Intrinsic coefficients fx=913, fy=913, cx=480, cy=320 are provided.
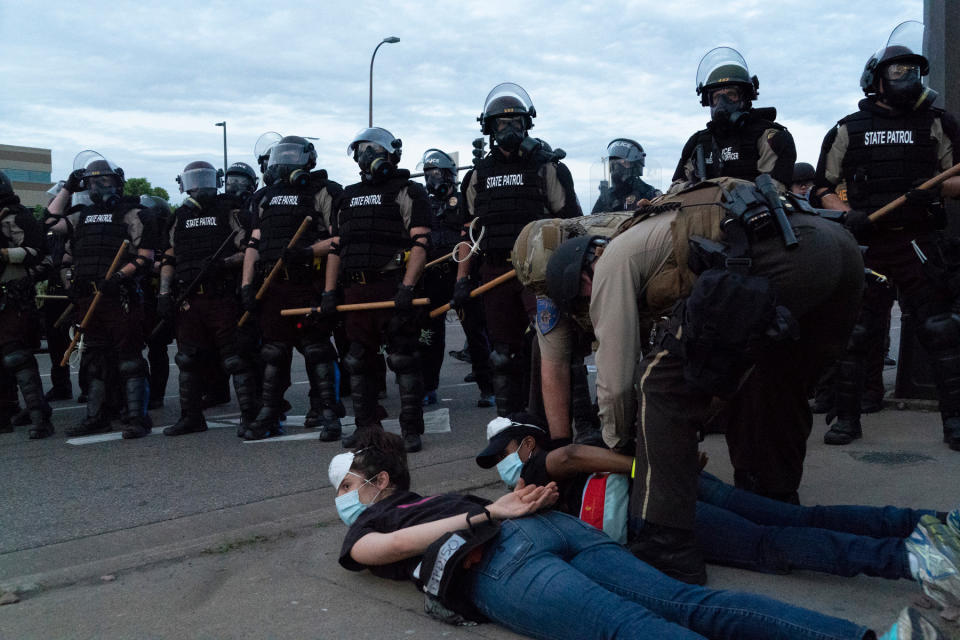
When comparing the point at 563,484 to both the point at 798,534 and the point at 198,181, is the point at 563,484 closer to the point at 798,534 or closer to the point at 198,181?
the point at 798,534

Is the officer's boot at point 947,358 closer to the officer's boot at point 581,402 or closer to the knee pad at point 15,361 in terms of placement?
the officer's boot at point 581,402

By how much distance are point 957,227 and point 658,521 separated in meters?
4.47

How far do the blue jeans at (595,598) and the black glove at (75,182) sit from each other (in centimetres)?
714

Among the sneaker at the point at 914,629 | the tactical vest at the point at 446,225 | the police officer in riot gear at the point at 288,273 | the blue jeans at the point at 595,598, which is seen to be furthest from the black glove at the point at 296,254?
the sneaker at the point at 914,629

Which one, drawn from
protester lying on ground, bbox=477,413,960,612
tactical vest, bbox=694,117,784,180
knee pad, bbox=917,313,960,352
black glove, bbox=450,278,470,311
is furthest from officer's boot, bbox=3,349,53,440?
knee pad, bbox=917,313,960,352

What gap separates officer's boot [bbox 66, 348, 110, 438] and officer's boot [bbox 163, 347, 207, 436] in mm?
630

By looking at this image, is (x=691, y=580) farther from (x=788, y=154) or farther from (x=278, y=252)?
(x=278, y=252)

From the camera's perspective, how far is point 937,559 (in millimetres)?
2693

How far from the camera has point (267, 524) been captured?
442 cm

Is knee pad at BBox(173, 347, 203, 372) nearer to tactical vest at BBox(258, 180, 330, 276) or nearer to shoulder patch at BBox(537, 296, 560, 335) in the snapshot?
tactical vest at BBox(258, 180, 330, 276)

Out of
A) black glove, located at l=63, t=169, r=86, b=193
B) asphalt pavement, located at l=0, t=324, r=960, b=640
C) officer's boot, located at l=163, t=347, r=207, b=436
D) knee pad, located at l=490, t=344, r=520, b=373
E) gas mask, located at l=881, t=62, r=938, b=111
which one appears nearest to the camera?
asphalt pavement, located at l=0, t=324, r=960, b=640

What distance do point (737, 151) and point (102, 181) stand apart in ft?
18.4

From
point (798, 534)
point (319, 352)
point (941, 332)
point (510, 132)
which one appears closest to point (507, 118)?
point (510, 132)

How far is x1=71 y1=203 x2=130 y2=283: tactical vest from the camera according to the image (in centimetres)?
803
